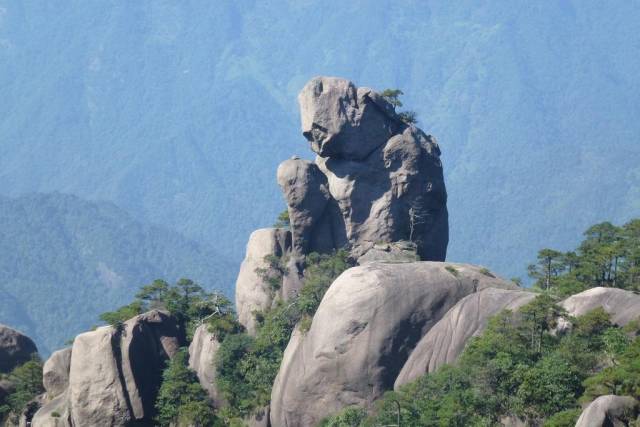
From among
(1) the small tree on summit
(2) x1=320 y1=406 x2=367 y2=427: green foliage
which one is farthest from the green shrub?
(1) the small tree on summit

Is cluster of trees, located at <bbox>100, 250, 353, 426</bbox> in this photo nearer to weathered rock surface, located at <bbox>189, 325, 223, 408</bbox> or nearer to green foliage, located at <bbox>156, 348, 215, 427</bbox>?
green foliage, located at <bbox>156, 348, 215, 427</bbox>

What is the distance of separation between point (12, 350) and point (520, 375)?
3241 cm

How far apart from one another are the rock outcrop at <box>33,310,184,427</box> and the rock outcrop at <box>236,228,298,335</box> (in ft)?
16.5

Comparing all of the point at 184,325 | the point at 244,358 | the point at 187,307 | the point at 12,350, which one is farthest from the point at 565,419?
the point at 12,350

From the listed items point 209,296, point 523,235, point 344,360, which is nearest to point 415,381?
point 344,360

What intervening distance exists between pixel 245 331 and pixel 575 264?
15808 mm

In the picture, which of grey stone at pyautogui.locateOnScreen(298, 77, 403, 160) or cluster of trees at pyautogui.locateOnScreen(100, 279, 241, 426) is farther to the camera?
grey stone at pyautogui.locateOnScreen(298, 77, 403, 160)

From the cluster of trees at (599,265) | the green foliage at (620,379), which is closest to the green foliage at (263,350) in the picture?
the cluster of trees at (599,265)

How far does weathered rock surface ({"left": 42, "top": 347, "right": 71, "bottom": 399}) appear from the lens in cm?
6812

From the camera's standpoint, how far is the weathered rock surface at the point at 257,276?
68000mm

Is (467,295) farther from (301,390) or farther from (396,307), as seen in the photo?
(301,390)

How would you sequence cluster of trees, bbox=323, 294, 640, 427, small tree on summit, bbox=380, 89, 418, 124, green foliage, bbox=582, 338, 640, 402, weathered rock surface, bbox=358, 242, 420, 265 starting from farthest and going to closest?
small tree on summit, bbox=380, 89, 418, 124 < weathered rock surface, bbox=358, 242, 420, 265 < cluster of trees, bbox=323, 294, 640, 427 < green foliage, bbox=582, 338, 640, 402

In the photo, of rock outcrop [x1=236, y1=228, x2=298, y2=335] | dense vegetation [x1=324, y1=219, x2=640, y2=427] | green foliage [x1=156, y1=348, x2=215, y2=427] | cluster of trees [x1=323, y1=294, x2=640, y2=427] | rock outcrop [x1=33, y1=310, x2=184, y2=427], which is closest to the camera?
dense vegetation [x1=324, y1=219, x2=640, y2=427]

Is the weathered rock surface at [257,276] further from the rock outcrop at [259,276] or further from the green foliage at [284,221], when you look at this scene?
the green foliage at [284,221]
